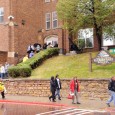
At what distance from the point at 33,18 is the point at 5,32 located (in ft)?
15.5

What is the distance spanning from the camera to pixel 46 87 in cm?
2759

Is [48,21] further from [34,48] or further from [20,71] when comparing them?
[20,71]

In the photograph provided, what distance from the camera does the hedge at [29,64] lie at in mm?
30938

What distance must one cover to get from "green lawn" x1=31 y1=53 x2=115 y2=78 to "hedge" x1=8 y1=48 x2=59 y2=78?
0.53 meters

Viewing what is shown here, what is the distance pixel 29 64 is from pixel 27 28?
10.7 m

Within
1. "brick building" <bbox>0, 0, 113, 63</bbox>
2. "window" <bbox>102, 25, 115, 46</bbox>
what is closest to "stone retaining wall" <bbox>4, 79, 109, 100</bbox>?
"window" <bbox>102, 25, 115, 46</bbox>

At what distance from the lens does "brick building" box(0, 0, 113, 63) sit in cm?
3966

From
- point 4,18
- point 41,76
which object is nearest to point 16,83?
point 41,76

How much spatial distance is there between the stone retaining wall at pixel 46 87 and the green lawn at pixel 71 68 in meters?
1.65

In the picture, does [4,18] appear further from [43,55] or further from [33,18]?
[43,55]

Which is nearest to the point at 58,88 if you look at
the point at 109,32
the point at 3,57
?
the point at 109,32

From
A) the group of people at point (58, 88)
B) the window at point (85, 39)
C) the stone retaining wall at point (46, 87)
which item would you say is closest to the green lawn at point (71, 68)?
the stone retaining wall at point (46, 87)

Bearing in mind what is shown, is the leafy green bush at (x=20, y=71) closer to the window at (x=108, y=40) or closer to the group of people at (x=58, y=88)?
the group of people at (x=58, y=88)

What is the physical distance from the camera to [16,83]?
2959 cm
